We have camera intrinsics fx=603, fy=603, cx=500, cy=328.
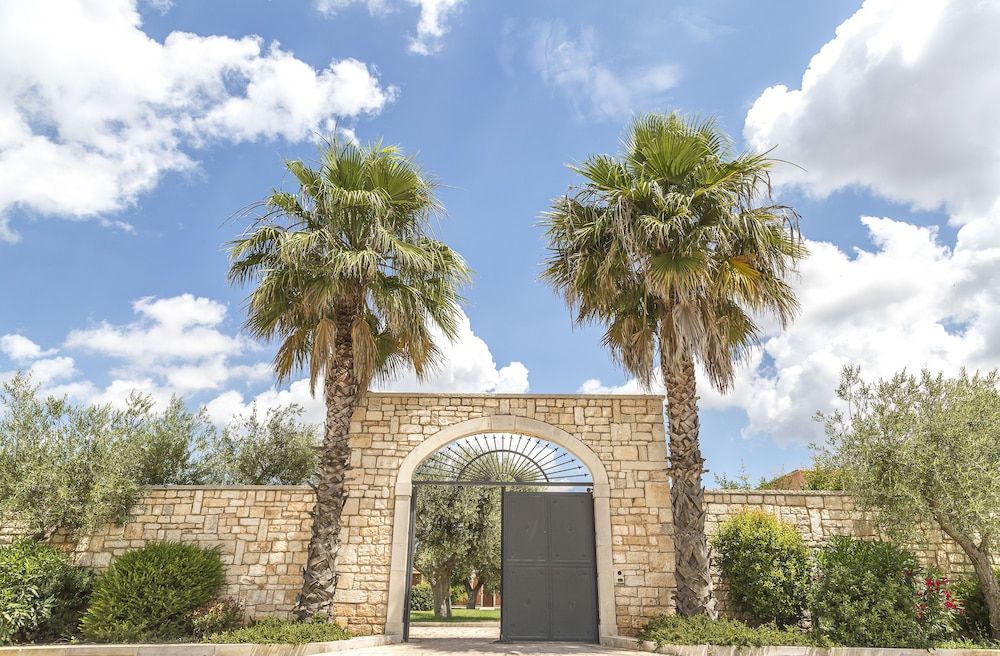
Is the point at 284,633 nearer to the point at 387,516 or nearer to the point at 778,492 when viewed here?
the point at 387,516

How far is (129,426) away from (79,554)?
87.4 inches

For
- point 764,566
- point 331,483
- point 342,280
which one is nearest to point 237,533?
point 331,483

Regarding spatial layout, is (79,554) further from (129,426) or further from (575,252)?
(575,252)

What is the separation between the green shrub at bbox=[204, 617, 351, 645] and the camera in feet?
25.8

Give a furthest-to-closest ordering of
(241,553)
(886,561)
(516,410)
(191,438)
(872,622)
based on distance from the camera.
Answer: (191,438) → (516,410) → (241,553) → (886,561) → (872,622)

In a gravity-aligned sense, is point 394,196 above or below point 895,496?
above

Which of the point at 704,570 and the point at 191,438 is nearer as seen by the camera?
the point at 704,570

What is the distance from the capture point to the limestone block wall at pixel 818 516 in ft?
32.9

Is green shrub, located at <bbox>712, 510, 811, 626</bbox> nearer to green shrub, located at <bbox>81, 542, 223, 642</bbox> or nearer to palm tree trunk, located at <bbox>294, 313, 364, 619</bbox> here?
palm tree trunk, located at <bbox>294, 313, 364, 619</bbox>

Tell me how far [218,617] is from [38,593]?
259 centimetres

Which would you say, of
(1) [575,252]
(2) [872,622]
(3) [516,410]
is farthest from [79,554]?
(2) [872,622]

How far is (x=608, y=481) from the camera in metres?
10.5

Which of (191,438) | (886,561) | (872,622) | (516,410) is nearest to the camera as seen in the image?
(872,622)

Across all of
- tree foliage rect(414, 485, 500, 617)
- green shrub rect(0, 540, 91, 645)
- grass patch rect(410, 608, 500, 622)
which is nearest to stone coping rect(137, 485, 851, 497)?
green shrub rect(0, 540, 91, 645)
